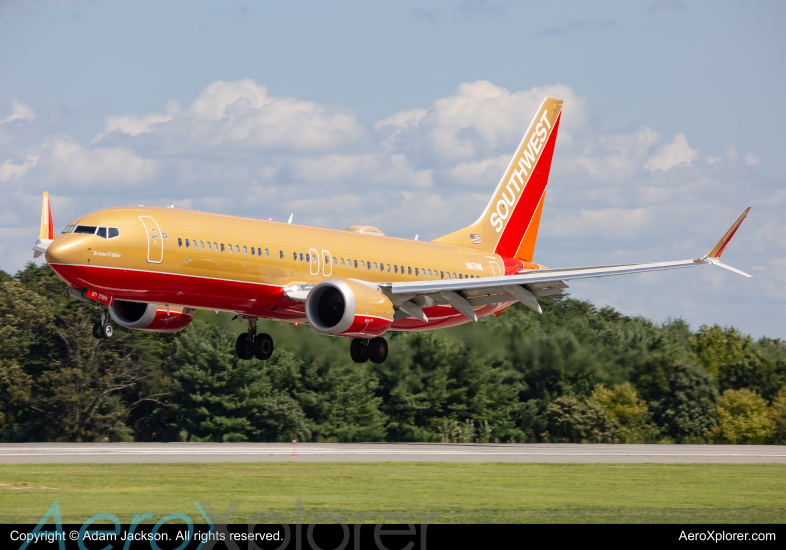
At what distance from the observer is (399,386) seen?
73.3 meters

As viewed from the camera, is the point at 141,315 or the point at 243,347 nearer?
the point at 141,315

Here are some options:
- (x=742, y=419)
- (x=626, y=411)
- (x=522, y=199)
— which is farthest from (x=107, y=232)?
(x=742, y=419)

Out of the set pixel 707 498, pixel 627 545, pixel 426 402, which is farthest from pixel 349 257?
pixel 426 402

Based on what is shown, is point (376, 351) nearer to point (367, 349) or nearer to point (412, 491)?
point (367, 349)

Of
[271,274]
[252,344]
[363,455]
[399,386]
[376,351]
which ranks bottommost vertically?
[363,455]

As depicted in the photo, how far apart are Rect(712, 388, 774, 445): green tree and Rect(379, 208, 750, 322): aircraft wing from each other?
29677 millimetres

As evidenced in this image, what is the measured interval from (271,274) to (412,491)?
34.2 ft

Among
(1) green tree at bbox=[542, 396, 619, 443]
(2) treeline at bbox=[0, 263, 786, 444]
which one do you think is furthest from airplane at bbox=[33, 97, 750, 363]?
(1) green tree at bbox=[542, 396, 619, 443]

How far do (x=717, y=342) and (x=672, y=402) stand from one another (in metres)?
13.5

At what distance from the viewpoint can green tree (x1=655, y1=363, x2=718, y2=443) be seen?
222 ft

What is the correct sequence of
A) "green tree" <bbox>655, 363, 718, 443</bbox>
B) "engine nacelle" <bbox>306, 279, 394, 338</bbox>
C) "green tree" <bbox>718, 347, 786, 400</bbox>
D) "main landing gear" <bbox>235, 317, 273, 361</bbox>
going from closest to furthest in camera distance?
"engine nacelle" <bbox>306, 279, 394, 338</bbox>, "main landing gear" <bbox>235, 317, 273, 361</bbox>, "green tree" <bbox>655, 363, 718, 443</bbox>, "green tree" <bbox>718, 347, 786, 400</bbox>

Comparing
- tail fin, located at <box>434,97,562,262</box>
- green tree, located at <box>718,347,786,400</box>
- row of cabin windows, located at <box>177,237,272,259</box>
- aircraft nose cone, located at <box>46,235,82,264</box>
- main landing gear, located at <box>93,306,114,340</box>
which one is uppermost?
tail fin, located at <box>434,97,562,262</box>

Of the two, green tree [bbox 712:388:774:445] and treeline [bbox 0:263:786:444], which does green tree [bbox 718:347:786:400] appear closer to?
treeline [bbox 0:263:786:444]

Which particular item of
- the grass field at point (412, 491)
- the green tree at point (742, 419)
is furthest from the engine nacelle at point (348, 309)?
the green tree at point (742, 419)
